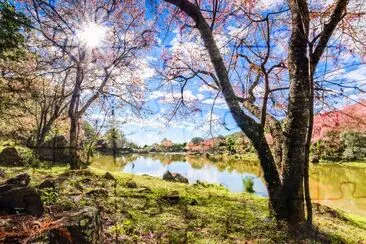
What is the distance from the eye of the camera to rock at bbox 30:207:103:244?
2.76 m

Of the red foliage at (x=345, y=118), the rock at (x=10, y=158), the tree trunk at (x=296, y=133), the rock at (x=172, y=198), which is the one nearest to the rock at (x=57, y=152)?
the rock at (x=10, y=158)

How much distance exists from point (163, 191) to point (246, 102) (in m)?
2.66

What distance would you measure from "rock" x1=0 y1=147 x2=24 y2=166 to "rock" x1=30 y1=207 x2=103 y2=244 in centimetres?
1235

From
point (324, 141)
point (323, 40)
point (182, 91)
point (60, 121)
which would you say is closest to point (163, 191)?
point (182, 91)

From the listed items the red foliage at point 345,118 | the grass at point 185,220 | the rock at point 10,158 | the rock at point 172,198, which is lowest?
the grass at point 185,220

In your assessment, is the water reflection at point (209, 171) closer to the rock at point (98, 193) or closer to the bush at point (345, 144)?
the rock at point (98, 193)

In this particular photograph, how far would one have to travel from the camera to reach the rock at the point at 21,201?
14.2 feet

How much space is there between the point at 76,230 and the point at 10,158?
1309 cm

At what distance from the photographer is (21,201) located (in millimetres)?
4383

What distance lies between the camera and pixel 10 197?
4.41 metres

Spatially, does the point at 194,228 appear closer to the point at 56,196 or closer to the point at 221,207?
the point at 221,207

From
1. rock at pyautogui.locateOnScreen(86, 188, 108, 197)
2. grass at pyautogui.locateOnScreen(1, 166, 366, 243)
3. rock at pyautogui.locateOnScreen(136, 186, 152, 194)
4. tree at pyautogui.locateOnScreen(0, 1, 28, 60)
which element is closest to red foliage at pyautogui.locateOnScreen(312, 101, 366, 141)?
grass at pyautogui.locateOnScreen(1, 166, 366, 243)

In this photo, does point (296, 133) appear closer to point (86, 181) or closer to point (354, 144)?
point (86, 181)

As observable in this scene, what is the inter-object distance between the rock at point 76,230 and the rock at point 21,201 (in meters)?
1.59
